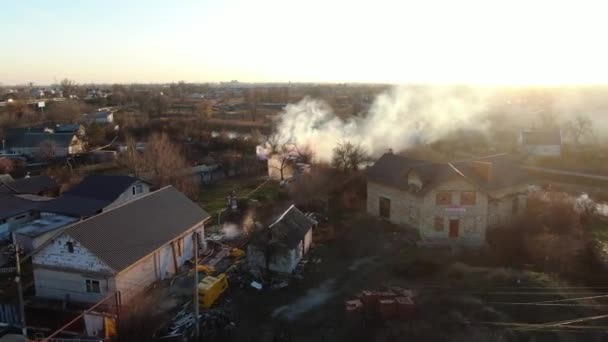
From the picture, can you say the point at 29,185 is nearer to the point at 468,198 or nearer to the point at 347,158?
the point at 347,158

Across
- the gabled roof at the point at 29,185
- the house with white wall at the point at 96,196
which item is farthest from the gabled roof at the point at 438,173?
the gabled roof at the point at 29,185

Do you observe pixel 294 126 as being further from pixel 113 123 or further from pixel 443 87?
pixel 443 87

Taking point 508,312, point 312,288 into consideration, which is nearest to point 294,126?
point 312,288

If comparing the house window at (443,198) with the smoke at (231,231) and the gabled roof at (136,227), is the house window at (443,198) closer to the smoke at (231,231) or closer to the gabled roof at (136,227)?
the smoke at (231,231)

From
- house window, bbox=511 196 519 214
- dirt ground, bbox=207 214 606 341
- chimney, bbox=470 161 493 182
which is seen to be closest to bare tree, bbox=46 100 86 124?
dirt ground, bbox=207 214 606 341

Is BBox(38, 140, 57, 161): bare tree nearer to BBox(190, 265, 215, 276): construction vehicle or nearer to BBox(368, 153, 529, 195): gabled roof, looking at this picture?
BBox(190, 265, 215, 276): construction vehicle

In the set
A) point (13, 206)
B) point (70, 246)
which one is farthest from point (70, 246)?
point (13, 206)
